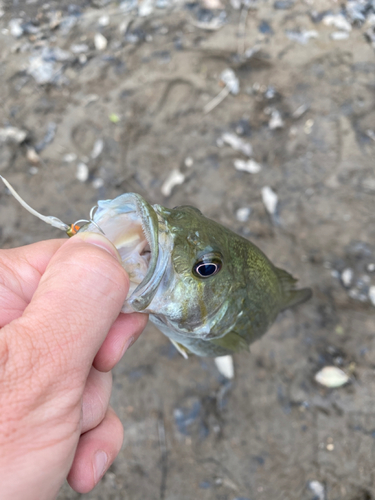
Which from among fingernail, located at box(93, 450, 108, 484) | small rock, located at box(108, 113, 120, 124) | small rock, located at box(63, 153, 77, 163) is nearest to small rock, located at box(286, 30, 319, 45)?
small rock, located at box(108, 113, 120, 124)

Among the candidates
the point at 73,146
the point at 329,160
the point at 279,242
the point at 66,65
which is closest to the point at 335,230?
the point at 279,242

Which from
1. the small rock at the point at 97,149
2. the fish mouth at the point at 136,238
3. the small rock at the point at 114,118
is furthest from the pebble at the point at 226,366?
the small rock at the point at 114,118

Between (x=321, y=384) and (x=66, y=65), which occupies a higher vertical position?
(x=66, y=65)

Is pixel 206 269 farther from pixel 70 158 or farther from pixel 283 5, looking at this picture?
pixel 283 5

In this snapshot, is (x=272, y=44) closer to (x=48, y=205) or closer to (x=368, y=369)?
(x=48, y=205)

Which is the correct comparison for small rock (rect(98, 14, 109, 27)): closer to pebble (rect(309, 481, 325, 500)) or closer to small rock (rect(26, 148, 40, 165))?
small rock (rect(26, 148, 40, 165))
